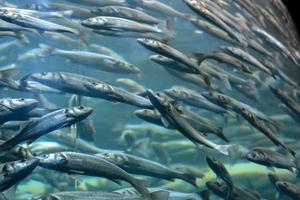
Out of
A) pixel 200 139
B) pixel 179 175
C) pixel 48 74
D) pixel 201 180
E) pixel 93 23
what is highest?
pixel 93 23

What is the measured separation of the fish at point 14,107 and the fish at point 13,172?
47cm

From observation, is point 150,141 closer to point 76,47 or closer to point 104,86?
point 76,47

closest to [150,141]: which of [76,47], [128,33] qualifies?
[76,47]

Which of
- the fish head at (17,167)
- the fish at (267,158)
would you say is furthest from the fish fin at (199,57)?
the fish head at (17,167)

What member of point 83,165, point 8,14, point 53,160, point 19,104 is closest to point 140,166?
point 83,165

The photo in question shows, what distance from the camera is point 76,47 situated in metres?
6.29

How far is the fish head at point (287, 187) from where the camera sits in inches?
204

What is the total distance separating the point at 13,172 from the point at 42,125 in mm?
423

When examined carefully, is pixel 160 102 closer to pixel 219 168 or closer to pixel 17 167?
pixel 219 168

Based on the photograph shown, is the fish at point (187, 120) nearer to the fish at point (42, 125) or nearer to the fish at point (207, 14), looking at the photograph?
the fish at point (207, 14)

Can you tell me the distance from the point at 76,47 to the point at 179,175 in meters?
2.80

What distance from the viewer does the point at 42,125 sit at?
2.99 metres

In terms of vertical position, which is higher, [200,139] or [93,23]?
[93,23]

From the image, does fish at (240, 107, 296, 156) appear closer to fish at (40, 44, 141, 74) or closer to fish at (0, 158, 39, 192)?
fish at (40, 44, 141, 74)
